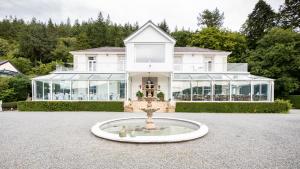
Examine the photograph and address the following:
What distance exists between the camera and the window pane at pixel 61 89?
70.3ft

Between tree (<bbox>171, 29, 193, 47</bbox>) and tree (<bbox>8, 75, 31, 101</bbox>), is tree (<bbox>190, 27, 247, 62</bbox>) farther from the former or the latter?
tree (<bbox>8, 75, 31, 101</bbox>)

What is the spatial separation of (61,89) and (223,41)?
101 ft

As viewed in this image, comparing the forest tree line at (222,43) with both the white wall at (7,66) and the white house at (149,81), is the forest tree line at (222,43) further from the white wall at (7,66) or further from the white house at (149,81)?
the white house at (149,81)

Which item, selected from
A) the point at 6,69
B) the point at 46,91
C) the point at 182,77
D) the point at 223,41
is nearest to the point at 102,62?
the point at 46,91

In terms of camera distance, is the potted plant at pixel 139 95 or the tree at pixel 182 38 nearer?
the potted plant at pixel 139 95

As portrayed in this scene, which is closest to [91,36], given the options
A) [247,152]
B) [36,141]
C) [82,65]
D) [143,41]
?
[82,65]

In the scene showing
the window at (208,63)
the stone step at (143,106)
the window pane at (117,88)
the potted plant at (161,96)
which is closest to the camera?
the stone step at (143,106)

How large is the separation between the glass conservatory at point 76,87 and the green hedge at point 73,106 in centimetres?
235

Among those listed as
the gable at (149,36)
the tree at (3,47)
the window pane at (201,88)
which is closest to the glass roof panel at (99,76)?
the gable at (149,36)

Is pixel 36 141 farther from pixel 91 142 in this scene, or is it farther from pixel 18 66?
pixel 18 66

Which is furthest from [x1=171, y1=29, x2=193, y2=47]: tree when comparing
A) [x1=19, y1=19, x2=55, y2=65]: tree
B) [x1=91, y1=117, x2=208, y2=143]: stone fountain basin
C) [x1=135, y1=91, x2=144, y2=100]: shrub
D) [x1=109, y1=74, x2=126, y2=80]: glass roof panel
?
[x1=91, y1=117, x2=208, y2=143]: stone fountain basin

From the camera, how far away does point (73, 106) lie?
19.0 m

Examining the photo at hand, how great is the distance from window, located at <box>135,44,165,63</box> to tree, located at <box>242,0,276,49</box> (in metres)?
27.9

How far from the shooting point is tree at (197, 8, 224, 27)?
5200cm
